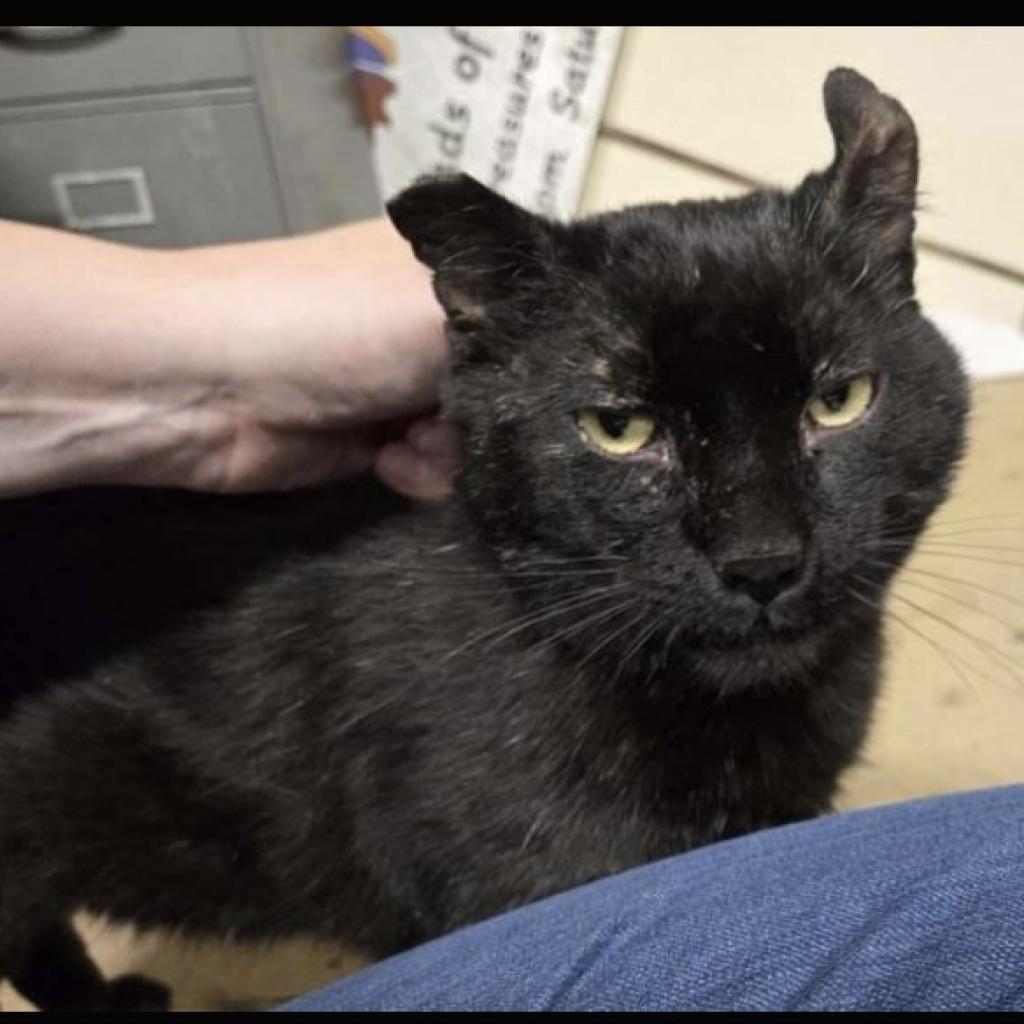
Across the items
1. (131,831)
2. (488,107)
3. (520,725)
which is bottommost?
(131,831)

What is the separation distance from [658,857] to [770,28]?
3.82 ft

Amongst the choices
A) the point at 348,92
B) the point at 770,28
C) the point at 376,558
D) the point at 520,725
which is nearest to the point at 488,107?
A: the point at 348,92

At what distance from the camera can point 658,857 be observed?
0.80 meters

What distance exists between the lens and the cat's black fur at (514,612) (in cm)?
66

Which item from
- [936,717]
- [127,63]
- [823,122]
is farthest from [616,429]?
[127,63]

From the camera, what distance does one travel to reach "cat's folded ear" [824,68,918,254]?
69 centimetres

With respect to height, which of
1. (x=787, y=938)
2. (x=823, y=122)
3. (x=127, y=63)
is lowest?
(x=787, y=938)

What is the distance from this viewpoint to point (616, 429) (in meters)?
0.67

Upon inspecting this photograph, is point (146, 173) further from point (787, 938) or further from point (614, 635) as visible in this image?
point (787, 938)

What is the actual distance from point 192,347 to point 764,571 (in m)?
0.46

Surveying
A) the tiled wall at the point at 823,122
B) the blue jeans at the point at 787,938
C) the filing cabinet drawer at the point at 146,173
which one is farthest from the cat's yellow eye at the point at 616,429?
the filing cabinet drawer at the point at 146,173

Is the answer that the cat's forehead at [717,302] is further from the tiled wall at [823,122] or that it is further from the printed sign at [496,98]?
the printed sign at [496,98]

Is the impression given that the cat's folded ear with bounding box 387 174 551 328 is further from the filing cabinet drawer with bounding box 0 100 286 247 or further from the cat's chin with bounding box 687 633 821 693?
the filing cabinet drawer with bounding box 0 100 286 247

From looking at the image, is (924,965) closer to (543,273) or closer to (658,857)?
(658,857)
